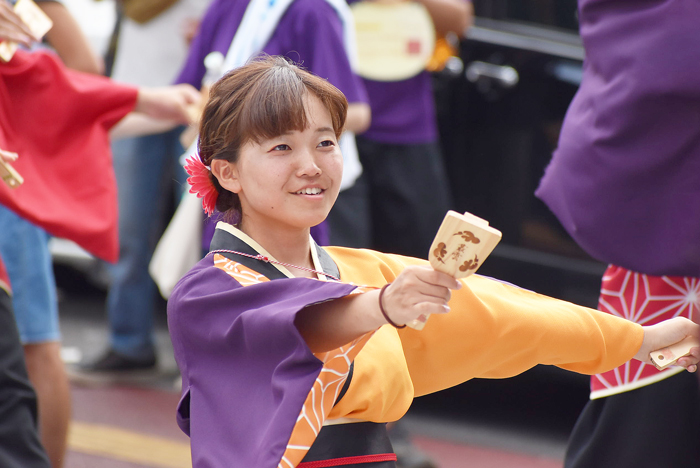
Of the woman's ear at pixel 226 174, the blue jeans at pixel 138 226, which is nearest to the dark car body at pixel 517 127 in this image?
the blue jeans at pixel 138 226

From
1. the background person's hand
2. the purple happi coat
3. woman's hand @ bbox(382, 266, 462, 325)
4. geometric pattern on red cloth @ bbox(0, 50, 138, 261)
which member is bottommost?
geometric pattern on red cloth @ bbox(0, 50, 138, 261)

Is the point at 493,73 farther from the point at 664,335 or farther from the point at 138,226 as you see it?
the point at 664,335

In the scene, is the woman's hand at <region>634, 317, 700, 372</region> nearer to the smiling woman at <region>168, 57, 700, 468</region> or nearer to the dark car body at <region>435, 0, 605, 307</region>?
the smiling woman at <region>168, 57, 700, 468</region>

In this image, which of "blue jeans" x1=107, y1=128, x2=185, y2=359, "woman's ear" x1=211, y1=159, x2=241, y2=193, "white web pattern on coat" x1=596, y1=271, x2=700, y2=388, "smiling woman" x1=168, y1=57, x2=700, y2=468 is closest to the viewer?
"smiling woman" x1=168, y1=57, x2=700, y2=468

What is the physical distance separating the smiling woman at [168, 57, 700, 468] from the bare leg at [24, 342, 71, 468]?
1100 millimetres

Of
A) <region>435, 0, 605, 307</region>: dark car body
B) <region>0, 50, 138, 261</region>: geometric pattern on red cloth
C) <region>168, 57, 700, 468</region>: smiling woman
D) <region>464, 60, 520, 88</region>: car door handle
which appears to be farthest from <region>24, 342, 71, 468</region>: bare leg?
<region>464, 60, 520, 88</region>: car door handle

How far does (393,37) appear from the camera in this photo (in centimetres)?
359

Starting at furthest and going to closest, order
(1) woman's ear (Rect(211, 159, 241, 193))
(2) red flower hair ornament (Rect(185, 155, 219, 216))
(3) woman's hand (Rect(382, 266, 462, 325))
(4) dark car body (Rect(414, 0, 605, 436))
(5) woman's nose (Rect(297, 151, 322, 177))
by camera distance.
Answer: (4) dark car body (Rect(414, 0, 605, 436)) < (2) red flower hair ornament (Rect(185, 155, 219, 216)) < (1) woman's ear (Rect(211, 159, 241, 193)) < (5) woman's nose (Rect(297, 151, 322, 177)) < (3) woman's hand (Rect(382, 266, 462, 325))

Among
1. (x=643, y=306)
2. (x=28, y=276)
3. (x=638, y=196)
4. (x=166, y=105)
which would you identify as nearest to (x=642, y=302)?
(x=643, y=306)

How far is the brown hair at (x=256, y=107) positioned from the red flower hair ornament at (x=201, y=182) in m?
A: 0.03

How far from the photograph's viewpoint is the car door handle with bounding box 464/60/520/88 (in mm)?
3771

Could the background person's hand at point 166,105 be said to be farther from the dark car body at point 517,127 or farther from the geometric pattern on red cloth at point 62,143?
the dark car body at point 517,127

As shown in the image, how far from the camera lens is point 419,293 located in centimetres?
145

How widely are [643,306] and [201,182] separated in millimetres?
984
